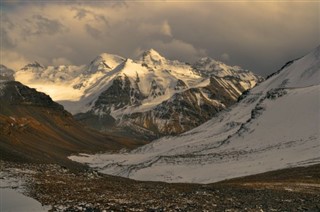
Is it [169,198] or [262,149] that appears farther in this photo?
[262,149]

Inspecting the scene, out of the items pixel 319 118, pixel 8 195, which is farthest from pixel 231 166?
pixel 8 195

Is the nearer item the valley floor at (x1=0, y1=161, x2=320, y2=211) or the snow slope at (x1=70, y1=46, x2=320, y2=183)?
the valley floor at (x1=0, y1=161, x2=320, y2=211)

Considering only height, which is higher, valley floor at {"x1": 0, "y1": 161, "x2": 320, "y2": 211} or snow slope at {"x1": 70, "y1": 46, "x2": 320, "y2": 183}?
snow slope at {"x1": 70, "y1": 46, "x2": 320, "y2": 183}

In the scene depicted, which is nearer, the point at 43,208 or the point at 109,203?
the point at 43,208

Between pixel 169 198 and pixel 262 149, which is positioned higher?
pixel 262 149

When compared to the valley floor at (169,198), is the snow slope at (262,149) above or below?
above

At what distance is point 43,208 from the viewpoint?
35.2 meters

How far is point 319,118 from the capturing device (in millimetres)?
124188

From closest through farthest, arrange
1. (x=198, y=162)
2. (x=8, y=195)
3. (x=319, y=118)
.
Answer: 1. (x=8, y=195)
2. (x=198, y=162)
3. (x=319, y=118)

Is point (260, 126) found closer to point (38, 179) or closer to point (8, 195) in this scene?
point (38, 179)

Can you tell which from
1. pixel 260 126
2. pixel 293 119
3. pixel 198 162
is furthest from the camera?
pixel 260 126

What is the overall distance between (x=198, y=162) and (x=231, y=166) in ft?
45.5

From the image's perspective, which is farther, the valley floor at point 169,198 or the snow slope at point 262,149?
the snow slope at point 262,149

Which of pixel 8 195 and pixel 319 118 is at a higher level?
pixel 319 118
